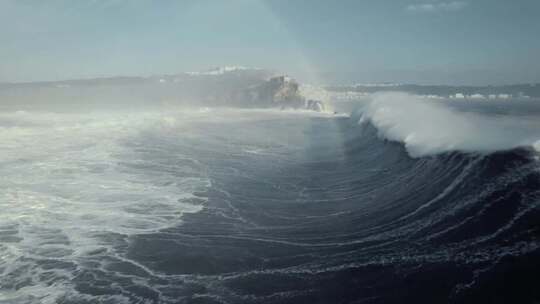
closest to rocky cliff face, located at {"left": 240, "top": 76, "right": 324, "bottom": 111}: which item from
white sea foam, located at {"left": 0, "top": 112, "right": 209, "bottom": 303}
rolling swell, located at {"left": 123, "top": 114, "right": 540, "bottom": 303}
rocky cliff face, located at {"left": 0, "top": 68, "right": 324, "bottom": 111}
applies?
rocky cliff face, located at {"left": 0, "top": 68, "right": 324, "bottom": 111}

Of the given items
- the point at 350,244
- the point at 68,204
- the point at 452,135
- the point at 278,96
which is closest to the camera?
the point at 350,244

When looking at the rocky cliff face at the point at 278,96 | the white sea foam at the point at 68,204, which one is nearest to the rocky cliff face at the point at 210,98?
the rocky cliff face at the point at 278,96

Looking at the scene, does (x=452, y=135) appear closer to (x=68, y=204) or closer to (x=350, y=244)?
(x=350, y=244)

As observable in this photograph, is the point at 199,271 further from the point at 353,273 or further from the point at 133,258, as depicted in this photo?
the point at 353,273

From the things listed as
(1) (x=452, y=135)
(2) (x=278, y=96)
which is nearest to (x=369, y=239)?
(1) (x=452, y=135)

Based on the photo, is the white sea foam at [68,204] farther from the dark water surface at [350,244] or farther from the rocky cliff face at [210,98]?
the rocky cliff face at [210,98]
